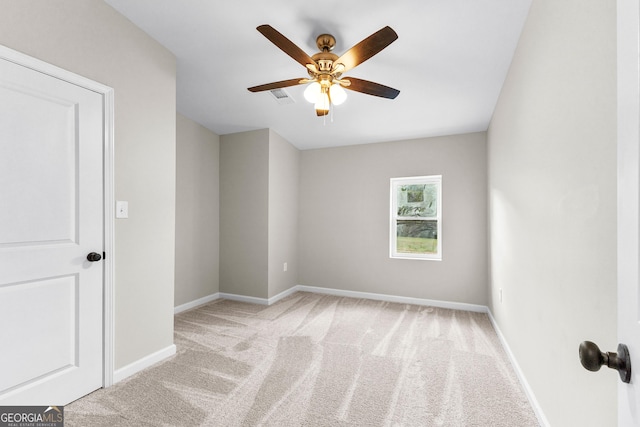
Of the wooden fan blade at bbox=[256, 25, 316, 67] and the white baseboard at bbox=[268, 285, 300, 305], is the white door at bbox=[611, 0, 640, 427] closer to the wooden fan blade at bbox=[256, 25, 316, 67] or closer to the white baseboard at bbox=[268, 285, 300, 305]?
the wooden fan blade at bbox=[256, 25, 316, 67]

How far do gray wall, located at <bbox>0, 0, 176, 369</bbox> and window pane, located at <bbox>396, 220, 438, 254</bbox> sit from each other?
3071 mm

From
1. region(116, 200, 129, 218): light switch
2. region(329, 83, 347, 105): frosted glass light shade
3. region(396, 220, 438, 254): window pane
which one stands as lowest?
region(396, 220, 438, 254): window pane

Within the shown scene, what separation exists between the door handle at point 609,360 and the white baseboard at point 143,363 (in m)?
2.50

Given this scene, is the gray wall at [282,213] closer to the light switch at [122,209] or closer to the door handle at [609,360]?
the light switch at [122,209]

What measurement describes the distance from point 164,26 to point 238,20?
0.57 metres

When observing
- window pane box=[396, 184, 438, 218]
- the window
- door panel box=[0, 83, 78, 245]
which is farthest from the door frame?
window pane box=[396, 184, 438, 218]

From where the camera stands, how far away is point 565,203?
130 cm

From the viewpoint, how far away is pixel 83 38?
182cm

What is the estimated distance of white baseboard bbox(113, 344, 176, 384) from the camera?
2014mm

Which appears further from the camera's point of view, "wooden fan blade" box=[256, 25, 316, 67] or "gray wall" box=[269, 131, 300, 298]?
"gray wall" box=[269, 131, 300, 298]

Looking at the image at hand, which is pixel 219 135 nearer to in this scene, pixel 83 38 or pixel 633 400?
pixel 83 38

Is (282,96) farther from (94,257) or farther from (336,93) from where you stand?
(94,257)

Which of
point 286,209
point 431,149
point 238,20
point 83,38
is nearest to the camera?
point 83,38

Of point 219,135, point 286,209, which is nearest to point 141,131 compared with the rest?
point 219,135
